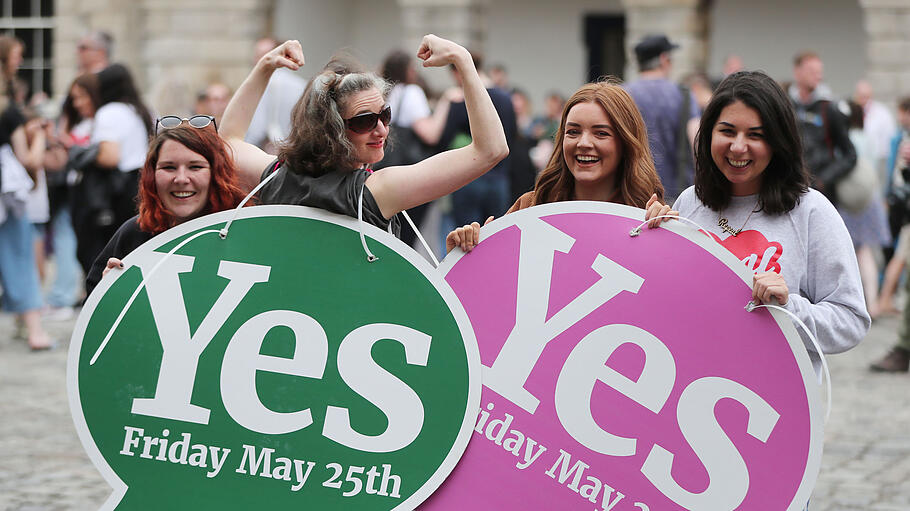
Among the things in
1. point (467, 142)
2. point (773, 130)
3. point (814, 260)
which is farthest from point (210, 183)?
point (467, 142)

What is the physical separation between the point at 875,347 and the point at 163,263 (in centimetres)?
693

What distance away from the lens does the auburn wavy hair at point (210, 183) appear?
342 cm

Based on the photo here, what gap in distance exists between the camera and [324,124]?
3062mm

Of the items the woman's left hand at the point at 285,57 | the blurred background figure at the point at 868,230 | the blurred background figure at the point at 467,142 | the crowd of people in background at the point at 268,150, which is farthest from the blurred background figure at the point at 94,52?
the woman's left hand at the point at 285,57

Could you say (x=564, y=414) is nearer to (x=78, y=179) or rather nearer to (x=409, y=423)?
(x=409, y=423)

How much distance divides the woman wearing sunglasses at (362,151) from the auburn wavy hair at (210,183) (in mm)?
287

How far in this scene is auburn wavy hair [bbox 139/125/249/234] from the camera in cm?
342

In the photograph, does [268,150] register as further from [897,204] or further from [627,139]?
[897,204]

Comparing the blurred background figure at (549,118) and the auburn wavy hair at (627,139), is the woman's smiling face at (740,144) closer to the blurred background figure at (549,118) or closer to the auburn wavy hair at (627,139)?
the auburn wavy hair at (627,139)

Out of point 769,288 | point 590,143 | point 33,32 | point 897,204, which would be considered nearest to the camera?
point 769,288

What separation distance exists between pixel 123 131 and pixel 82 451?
278 cm

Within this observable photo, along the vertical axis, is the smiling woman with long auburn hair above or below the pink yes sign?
above

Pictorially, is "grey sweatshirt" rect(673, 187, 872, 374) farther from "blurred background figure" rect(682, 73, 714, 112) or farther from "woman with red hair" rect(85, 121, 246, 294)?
"blurred background figure" rect(682, 73, 714, 112)

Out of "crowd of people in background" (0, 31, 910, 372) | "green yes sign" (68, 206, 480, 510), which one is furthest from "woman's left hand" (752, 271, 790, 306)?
"crowd of people in background" (0, 31, 910, 372)
